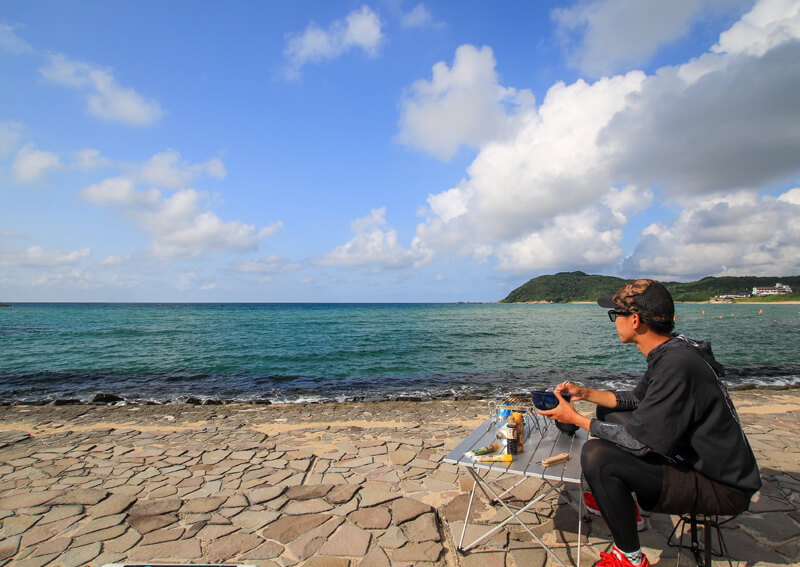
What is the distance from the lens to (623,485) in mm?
2525

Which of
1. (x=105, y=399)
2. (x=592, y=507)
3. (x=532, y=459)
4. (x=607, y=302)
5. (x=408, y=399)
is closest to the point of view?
(x=607, y=302)

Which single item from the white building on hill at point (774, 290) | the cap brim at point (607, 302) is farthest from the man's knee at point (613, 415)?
the white building on hill at point (774, 290)

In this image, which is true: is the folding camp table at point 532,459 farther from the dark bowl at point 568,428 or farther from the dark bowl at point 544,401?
the dark bowl at point 544,401

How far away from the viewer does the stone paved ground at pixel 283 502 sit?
3.36 metres

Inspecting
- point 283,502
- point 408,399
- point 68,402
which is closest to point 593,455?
point 283,502

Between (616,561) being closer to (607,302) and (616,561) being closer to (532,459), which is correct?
(532,459)

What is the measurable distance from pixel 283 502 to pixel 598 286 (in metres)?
153

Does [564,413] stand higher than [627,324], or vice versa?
[627,324]

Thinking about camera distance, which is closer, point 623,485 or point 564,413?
point 623,485

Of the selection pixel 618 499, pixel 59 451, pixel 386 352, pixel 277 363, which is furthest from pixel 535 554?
pixel 386 352

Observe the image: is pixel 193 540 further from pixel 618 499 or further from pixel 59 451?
pixel 59 451

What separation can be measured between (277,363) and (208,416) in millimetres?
9187

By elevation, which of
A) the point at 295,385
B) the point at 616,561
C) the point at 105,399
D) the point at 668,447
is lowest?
the point at 295,385

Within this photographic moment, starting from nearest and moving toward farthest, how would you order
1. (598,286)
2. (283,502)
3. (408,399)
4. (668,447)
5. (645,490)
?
(668,447), (645,490), (283,502), (408,399), (598,286)
